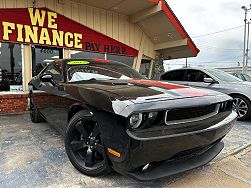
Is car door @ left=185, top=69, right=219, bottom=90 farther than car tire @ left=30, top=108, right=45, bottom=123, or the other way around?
car door @ left=185, top=69, right=219, bottom=90

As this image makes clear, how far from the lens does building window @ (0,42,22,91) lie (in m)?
6.09

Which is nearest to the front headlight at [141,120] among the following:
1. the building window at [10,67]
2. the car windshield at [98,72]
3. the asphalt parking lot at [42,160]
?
the asphalt parking lot at [42,160]

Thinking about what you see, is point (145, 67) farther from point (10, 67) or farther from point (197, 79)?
point (10, 67)

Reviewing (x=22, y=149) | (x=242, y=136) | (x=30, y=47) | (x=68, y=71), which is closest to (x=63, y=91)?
(x=68, y=71)

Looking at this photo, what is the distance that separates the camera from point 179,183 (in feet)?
7.81

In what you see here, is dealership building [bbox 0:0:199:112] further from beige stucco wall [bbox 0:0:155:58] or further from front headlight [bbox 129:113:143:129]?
front headlight [bbox 129:113:143:129]

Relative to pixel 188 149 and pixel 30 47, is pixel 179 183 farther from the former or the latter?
pixel 30 47

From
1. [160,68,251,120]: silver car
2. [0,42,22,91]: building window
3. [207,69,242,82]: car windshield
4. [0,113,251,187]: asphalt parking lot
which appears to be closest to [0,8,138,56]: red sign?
[0,42,22,91]: building window

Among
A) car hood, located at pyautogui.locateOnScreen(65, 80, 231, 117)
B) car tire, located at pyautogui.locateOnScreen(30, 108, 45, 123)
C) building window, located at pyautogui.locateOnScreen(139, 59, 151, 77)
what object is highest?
building window, located at pyautogui.locateOnScreen(139, 59, 151, 77)

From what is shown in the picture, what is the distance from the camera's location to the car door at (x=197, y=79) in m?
5.90

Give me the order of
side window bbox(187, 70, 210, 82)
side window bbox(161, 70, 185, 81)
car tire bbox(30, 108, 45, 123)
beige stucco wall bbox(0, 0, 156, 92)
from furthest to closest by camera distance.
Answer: side window bbox(161, 70, 185, 81) → beige stucco wall bbox(0, 0, 156, 92) → side window bbox(187, 70, 210, 82) → car tire bbox(30, 108, 45, 123)

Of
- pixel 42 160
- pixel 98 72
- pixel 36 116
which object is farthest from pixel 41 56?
pixel 42 160

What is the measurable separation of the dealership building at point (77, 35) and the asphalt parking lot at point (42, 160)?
6.90 ft

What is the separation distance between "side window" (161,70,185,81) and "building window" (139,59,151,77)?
2.51 m
